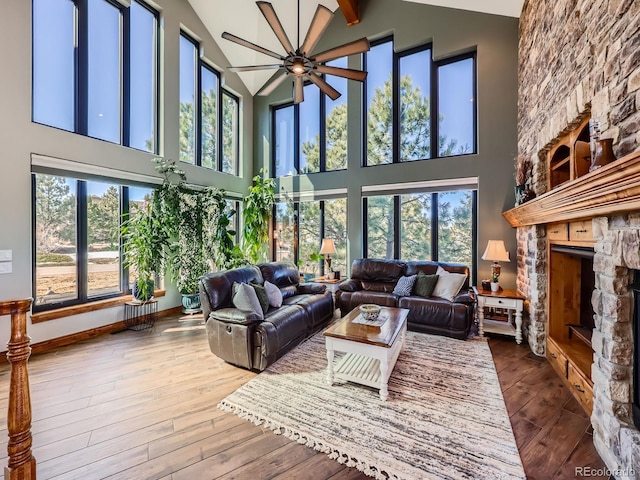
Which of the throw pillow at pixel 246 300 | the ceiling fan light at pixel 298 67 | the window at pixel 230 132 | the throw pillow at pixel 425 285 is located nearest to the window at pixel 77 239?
the window at pixel 230 132

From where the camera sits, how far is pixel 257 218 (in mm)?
6266

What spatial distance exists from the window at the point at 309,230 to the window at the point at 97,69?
300 cm

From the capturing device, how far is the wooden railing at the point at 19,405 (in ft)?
4.62

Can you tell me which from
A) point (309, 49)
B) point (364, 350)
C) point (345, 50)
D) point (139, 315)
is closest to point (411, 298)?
point (364, 350)

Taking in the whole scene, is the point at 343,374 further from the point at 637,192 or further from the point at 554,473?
the point at 637,192

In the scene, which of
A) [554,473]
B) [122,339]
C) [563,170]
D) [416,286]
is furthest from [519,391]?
[122,339]

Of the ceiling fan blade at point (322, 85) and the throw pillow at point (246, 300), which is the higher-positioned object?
the ceiling fan blade at point (322, 85)

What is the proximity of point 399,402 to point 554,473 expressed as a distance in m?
1.02

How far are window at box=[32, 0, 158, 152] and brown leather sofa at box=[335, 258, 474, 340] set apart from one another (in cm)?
413

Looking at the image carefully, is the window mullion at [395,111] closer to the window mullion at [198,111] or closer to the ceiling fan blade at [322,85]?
the ceiling fan blade at [322,85]

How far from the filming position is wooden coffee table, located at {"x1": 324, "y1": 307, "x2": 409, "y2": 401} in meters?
2.46

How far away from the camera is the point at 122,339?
389cm

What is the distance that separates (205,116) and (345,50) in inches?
154

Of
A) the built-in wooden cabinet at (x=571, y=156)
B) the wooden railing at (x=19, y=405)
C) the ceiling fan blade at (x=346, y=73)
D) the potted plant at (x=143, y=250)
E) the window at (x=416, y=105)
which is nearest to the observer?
the wooden railing at (x=19, y=405)
